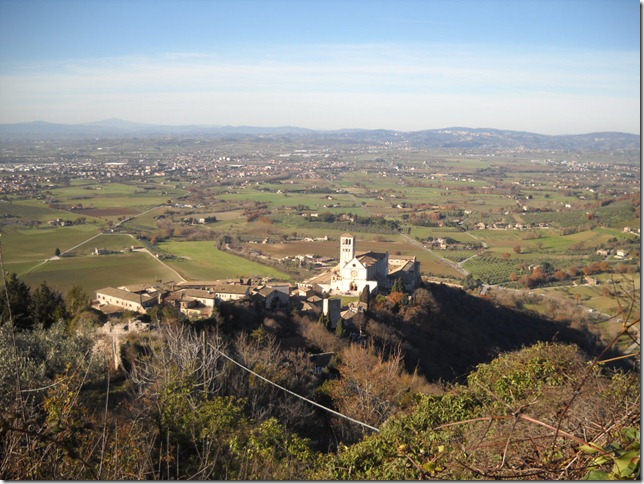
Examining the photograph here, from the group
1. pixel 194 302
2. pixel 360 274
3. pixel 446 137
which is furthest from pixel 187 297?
pixel 446 137

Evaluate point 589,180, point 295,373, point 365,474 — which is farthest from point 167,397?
point 589,180

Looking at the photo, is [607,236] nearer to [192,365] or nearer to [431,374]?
[431,374]

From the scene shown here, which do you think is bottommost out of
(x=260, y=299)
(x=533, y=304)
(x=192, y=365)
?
(x=533, y=304)

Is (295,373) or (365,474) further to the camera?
(295,373)

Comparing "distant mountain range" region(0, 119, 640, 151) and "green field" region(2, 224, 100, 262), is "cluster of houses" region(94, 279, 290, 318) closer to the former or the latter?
"green field" region(2, 224, 100, 262)

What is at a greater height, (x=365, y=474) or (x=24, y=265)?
(x=365, y=474)

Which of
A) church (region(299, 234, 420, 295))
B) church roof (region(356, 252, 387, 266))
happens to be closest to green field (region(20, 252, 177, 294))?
church (region(299, 234, 420, 295))

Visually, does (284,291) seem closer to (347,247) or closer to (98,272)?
(347,247)

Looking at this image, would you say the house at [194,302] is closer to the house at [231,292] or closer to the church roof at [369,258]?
the house at [231,292]
